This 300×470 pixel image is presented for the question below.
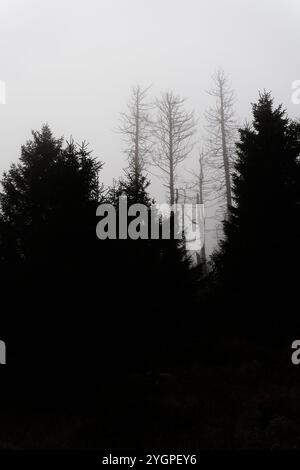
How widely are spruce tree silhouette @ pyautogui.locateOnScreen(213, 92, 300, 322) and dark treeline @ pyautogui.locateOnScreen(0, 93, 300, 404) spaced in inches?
1.6

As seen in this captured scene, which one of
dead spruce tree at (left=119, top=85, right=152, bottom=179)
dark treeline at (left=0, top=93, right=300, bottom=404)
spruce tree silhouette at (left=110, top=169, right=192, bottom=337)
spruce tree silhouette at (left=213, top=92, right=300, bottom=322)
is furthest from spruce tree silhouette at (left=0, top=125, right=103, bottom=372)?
dead spruce tree at (left=119, top=85, right=152, bottom=179)

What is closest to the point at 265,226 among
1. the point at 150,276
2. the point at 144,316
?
the point at 150,276

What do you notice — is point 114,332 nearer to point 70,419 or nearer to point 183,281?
point 70,419

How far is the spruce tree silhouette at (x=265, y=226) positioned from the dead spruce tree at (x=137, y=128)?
1137cm

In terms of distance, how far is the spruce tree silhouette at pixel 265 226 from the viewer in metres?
13.6

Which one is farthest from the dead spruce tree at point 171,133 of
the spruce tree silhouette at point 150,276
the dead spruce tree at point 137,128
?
the spruce tree silhouette at point 150,276

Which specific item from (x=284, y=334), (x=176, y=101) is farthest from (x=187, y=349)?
(x=176, y=101)

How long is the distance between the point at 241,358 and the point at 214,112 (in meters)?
20.6

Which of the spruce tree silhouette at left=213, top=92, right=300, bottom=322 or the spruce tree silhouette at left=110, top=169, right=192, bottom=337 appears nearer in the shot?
the spruce tree silhouette at left=110, top=169, right=192, bottom=337

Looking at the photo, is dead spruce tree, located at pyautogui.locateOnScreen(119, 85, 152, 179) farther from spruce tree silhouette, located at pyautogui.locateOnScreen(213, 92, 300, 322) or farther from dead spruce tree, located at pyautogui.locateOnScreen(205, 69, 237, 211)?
spruce tree silhouette, located at pyautogui.locateOnScreen(213, 92, 300, 322)

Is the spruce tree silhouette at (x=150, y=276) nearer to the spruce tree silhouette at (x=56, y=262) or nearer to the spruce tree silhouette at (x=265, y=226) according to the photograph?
the spruce tree silhouette at (x=56, y=262)

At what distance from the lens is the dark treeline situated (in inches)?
381

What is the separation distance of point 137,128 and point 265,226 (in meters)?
15.2

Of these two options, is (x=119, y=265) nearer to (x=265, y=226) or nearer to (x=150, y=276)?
(x=150, y=276)
